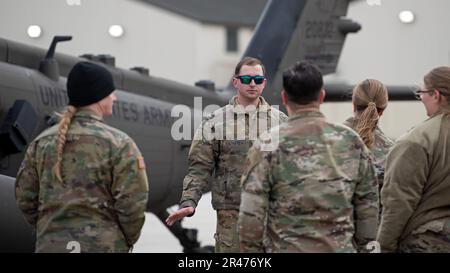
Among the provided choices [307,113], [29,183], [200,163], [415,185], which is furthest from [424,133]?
[29,183]

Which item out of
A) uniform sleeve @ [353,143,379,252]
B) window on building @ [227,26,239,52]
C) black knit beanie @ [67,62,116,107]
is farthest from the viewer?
window on building @ [227,26,239,52]

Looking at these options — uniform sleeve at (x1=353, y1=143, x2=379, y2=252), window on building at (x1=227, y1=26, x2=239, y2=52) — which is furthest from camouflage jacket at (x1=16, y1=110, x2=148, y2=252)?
window on building at (x1=227, y1=26, x2=239, y2=52)

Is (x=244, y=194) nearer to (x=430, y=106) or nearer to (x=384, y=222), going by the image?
(x=384, y=222)

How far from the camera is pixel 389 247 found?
4.12m

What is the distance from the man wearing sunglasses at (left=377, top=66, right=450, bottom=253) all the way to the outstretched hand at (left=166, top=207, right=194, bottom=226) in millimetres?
1150

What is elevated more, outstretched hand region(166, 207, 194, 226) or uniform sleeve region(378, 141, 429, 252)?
uniform sleeve region(378, 141, 429, 252)

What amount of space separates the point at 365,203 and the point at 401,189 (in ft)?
0.81

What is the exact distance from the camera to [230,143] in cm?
536

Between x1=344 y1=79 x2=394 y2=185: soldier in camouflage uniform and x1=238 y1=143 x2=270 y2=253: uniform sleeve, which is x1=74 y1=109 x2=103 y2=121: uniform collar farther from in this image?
x1=344 y1=79 x2=394 y2=185: soldier in camouflage uniform

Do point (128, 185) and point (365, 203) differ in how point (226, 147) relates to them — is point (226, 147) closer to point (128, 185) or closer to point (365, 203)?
point (128, 185)

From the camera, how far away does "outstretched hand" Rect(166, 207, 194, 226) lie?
4.85m
